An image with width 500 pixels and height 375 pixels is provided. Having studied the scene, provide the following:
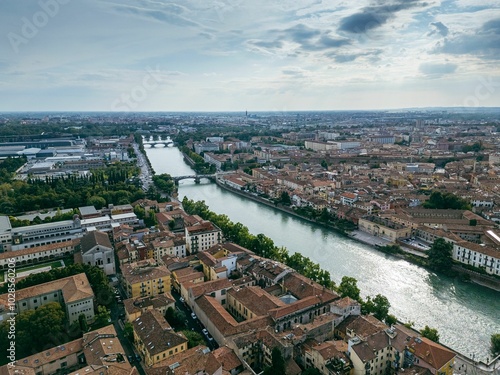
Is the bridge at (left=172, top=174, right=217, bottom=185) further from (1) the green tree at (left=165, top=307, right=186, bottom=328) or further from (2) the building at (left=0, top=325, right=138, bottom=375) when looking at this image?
(2) the building at (left=0, top=325, right=138, bottom=375)

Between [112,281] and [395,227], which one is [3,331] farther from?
[395,227]

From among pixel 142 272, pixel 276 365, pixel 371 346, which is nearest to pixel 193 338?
pixel 276 365

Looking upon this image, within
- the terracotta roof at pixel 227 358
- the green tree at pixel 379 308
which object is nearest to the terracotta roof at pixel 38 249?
the terracotta roof at pixel 227 358

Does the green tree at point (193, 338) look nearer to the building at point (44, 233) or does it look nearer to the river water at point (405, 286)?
the river water at point (405, 286)

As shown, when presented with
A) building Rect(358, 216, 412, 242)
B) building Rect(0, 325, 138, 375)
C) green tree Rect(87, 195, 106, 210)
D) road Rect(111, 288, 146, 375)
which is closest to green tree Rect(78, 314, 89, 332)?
road Rect(111, 288, 146, 375)

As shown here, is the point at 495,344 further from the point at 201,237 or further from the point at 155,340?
the point at 201,237

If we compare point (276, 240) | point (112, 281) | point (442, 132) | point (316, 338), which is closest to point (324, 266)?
point (276, 240)
